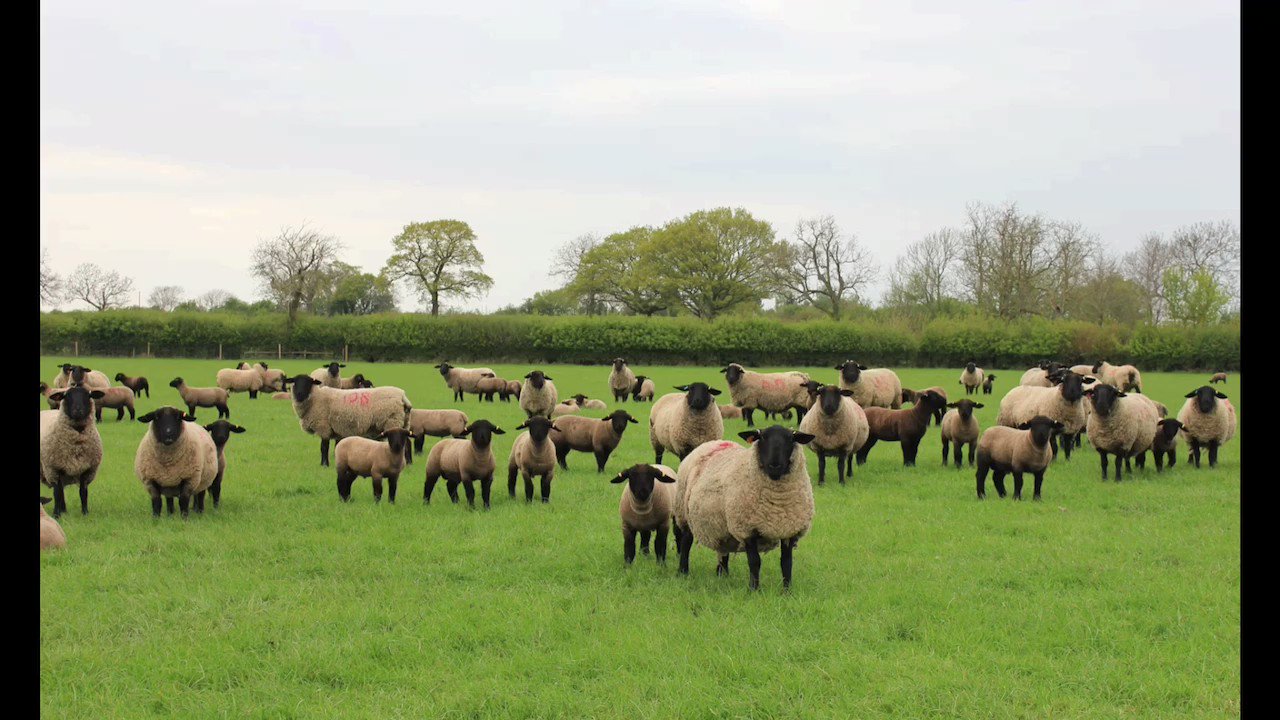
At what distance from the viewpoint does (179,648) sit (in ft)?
20.8

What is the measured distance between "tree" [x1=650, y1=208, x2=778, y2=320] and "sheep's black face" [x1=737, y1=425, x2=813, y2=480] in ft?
215

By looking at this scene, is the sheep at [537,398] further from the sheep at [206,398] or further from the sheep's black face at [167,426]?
the sheep's black face at [167,426]

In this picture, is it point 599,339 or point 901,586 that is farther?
point 599,339

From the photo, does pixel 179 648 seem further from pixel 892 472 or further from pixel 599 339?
pixel 599 339

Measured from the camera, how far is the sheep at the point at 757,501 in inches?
303

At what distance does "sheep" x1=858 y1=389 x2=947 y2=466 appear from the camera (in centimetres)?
1478

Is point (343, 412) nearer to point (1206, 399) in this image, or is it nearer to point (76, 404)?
point (76, 404)

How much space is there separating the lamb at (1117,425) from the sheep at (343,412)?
38.7ft

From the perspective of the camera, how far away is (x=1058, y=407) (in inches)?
637

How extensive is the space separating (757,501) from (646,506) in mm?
1391
